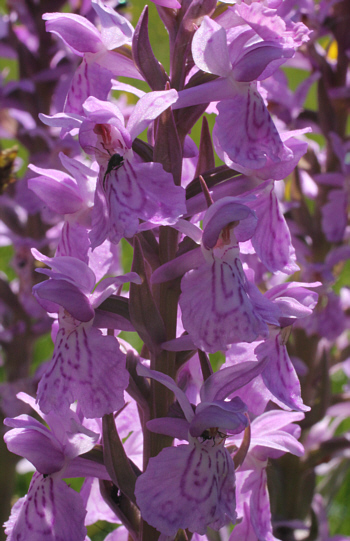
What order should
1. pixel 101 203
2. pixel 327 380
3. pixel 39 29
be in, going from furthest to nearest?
pixel 39 29 → pixel 327 380 → pixel 101 203

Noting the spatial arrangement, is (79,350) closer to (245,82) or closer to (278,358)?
(278,358)

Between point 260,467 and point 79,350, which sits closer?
point 79,350

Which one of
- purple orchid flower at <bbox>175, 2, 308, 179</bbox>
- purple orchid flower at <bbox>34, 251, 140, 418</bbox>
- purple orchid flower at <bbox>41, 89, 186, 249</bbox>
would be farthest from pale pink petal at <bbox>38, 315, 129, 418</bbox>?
purple orchid flower at <bbox>175, 2, 308, 179</bbox>

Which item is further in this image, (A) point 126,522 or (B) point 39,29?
(B) point 39,29

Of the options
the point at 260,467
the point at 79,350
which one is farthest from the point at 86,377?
the point at 260,467

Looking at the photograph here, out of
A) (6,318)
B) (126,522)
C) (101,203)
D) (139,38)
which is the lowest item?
(6,318)

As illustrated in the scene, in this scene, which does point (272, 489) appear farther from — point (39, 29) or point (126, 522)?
point (39, 29)

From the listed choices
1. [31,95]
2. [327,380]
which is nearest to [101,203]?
[327,380]
